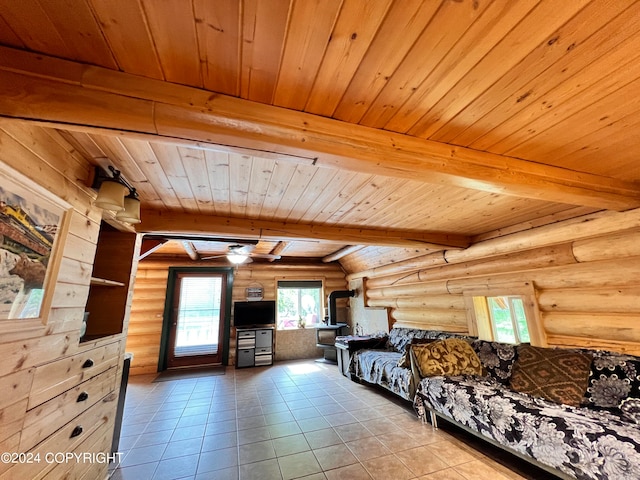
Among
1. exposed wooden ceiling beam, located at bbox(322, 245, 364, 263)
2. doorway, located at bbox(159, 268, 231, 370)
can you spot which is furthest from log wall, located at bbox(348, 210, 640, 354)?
doorway, located at bbox(159, 268, 231, 370)

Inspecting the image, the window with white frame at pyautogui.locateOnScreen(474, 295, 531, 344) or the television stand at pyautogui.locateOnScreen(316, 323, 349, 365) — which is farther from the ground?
the window with white frame at pyautogui.locateOnScreen(474, 295, 531, 344)

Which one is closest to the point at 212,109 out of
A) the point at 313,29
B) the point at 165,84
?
the point at 165,84

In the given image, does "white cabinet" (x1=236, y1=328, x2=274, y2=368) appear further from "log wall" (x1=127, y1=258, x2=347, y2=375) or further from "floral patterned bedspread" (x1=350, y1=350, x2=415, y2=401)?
"floral patterned bedspread" (x1=350, y1=350, x2=415, y2=401)

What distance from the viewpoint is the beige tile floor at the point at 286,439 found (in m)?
2.17

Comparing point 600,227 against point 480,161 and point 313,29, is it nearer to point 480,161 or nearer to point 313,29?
point 480,161

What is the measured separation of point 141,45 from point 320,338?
622 cm

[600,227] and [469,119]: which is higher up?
[469,119]

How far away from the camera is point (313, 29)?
917 mm

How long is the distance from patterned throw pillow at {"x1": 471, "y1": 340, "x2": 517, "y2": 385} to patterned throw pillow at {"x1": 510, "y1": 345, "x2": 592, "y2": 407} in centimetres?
10

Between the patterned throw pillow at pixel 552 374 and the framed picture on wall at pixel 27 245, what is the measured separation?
3.85 m

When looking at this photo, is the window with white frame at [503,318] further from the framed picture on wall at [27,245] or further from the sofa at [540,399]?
the framed picture on wall at [27,245]

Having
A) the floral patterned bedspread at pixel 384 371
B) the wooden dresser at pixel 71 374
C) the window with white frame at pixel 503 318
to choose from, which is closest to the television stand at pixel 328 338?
the floral patterned bedspread at pixel 384 371

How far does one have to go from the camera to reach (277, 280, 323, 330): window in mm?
6621

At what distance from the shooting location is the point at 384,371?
3.71 meters
